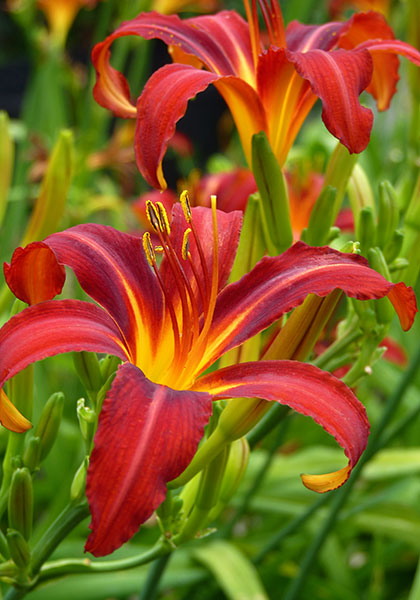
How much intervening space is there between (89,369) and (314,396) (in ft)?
0.65

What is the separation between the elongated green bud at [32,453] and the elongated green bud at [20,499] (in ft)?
0.09

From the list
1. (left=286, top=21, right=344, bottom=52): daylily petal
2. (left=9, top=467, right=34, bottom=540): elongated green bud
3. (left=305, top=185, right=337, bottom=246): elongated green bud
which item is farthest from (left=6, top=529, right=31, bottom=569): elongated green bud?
(left=286, top=21, right=344, bottom=52): daylily petal

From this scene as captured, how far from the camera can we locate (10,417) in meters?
0.48

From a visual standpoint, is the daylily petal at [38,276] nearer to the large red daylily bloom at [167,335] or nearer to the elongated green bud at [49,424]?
the large red daylily bloom at [167,335]

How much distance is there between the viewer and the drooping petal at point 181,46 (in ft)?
2.20

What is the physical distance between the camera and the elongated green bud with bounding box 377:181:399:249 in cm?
73

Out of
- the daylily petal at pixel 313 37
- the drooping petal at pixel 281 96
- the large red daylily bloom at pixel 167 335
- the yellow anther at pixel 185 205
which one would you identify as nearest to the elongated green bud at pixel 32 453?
the large red daylily bloom at pixel 167 335

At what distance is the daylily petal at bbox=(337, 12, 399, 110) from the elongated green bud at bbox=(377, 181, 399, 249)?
0.28 ft

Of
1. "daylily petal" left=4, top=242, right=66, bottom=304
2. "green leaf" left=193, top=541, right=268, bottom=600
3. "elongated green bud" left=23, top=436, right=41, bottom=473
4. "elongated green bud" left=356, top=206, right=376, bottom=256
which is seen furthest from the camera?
"green leaf" left=193, top=541, right=268, bottom=600

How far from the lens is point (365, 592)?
1.36 metres

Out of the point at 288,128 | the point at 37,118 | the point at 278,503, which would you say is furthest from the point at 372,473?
the point at 37,118

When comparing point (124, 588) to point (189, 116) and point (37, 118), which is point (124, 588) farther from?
point (189, 116)

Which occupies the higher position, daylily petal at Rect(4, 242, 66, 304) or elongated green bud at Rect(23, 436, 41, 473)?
daylily petal at Rect(4, 242, 66, 304)

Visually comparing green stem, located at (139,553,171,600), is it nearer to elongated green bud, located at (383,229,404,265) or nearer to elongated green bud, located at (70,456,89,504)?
elongated green bud, located at (70,456,89,504)
